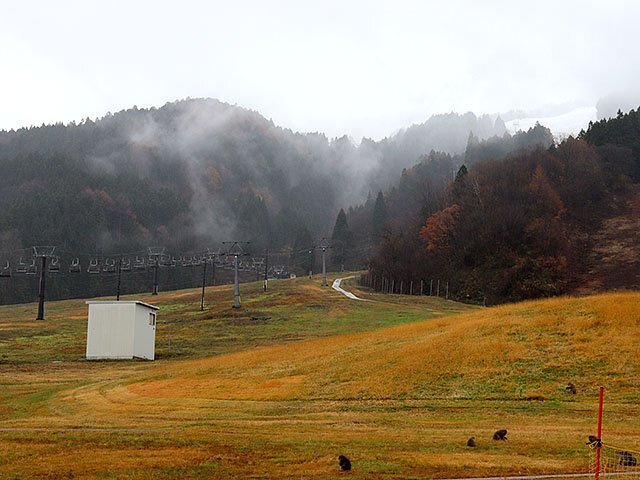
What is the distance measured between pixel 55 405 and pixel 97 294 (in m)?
130

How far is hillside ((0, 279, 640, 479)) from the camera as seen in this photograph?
61.2 ft

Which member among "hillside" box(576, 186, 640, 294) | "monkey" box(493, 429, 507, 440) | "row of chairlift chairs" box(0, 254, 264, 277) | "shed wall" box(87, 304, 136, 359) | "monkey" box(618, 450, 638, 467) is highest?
"hillside" box(576, 186, 640, 294)

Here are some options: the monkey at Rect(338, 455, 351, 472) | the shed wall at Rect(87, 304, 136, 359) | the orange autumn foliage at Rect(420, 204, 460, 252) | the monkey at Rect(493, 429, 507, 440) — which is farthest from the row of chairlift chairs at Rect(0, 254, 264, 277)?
the monkey at Rect(338, 455, 351, 472)

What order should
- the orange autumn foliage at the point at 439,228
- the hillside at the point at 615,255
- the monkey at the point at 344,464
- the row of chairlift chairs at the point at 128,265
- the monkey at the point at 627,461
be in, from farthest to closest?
the orange autumn foliage at the point at 439,228, the hillside at the point at 615,255, the row of chairlift chairs at the point at 128,265, the monkey at the point at 627,461, the monkey at the point at 344,464

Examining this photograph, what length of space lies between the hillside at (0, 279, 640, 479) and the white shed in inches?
106

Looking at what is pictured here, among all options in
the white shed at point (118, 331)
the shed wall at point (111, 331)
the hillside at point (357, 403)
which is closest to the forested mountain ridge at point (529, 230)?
the white shed at point (118, 331)

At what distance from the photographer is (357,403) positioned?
32875 mm

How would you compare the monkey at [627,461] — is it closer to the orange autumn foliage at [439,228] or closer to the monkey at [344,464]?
the monkey at [344,464]

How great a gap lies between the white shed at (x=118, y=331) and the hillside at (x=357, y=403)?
2.70m

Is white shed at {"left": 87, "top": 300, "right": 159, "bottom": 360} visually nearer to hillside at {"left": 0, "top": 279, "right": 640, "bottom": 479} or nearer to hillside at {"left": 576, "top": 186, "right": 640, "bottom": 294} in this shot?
hillside at {"left": 0, "top": 279, "right": 640, "bottom": 479}

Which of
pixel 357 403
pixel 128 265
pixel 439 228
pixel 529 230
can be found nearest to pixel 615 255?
pixel 529 230

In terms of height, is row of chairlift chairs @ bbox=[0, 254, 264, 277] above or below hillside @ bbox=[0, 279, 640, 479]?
above

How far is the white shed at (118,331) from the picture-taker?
205 ft

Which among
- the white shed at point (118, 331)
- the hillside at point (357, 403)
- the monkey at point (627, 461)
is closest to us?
the monkey at point (627, 461)
